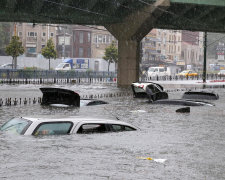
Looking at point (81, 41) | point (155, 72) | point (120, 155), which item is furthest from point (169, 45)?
point (120, 155)

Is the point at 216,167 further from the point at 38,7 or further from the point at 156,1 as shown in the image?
the point at 156,1

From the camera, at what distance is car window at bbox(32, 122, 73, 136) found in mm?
12992

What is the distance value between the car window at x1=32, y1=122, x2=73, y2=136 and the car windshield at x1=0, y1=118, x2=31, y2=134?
32 cm

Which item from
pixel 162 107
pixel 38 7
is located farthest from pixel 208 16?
pixel 162 107

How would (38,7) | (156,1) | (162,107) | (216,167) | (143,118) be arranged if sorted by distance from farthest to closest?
(156,1)
(38,7)
(162,107)
(143,118)
(216,167)

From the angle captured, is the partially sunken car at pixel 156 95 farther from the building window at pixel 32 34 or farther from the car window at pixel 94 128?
the building window at pixel 32 34

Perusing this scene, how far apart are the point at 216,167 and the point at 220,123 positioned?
9.92 m

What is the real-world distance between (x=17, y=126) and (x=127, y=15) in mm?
36900

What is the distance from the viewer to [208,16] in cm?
5091

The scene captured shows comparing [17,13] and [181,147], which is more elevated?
[17,13]

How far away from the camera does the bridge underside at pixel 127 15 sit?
42438 mm

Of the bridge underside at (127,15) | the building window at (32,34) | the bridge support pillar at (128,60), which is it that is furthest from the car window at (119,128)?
the building window at (32,34)

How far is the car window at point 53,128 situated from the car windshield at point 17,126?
1.04 ft

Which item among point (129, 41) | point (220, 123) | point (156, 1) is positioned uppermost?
point (156, 1)
